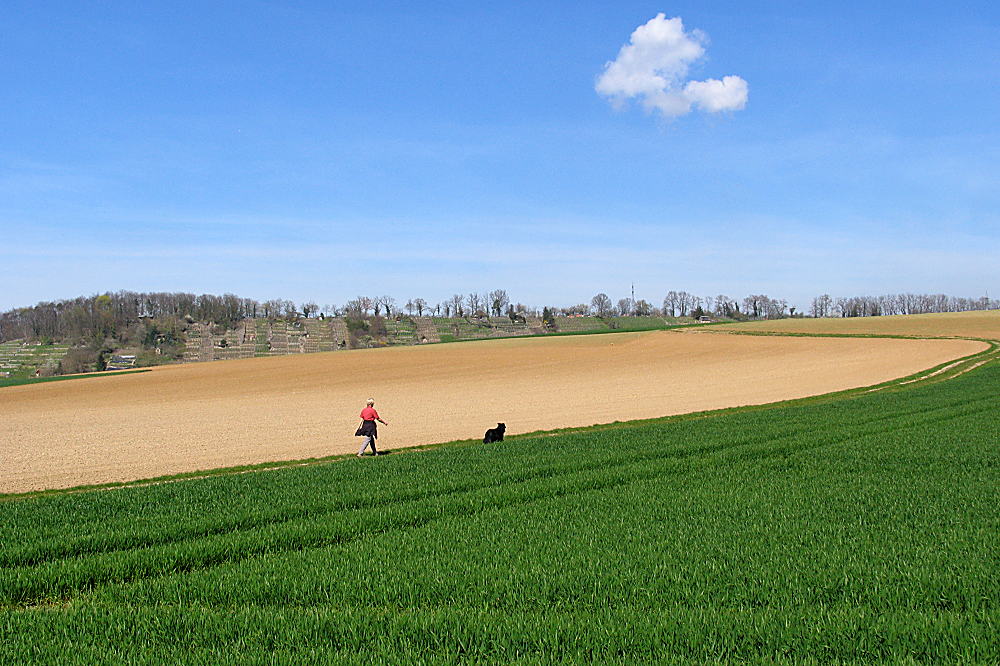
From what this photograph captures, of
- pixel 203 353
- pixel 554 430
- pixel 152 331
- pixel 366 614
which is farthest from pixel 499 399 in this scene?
pixel 152 331

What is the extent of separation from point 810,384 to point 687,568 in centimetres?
3733

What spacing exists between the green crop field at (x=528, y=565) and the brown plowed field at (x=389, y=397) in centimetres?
982

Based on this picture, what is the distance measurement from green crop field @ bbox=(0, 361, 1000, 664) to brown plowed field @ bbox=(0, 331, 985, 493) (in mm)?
9819

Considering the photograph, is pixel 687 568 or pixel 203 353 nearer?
pixel 687 568

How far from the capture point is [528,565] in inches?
337

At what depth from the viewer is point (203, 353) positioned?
138 meters

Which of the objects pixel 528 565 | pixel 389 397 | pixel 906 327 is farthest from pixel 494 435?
pixel 906 327

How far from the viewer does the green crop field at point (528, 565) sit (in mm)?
6375

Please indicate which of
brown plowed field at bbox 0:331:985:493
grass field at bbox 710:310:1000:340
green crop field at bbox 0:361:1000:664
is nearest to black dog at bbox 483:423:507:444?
brown plowed field at bbox 0:331:985:493

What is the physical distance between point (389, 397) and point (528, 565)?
35556mm

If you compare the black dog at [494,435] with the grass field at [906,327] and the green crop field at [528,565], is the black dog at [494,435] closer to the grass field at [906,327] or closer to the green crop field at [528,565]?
the green crop field at [528,565]

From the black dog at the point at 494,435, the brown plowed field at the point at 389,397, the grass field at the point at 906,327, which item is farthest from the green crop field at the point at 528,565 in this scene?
the grass field at the point at 906,327

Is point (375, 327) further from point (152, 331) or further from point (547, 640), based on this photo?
point (547, 640)

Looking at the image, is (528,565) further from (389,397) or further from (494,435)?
(389,397)
